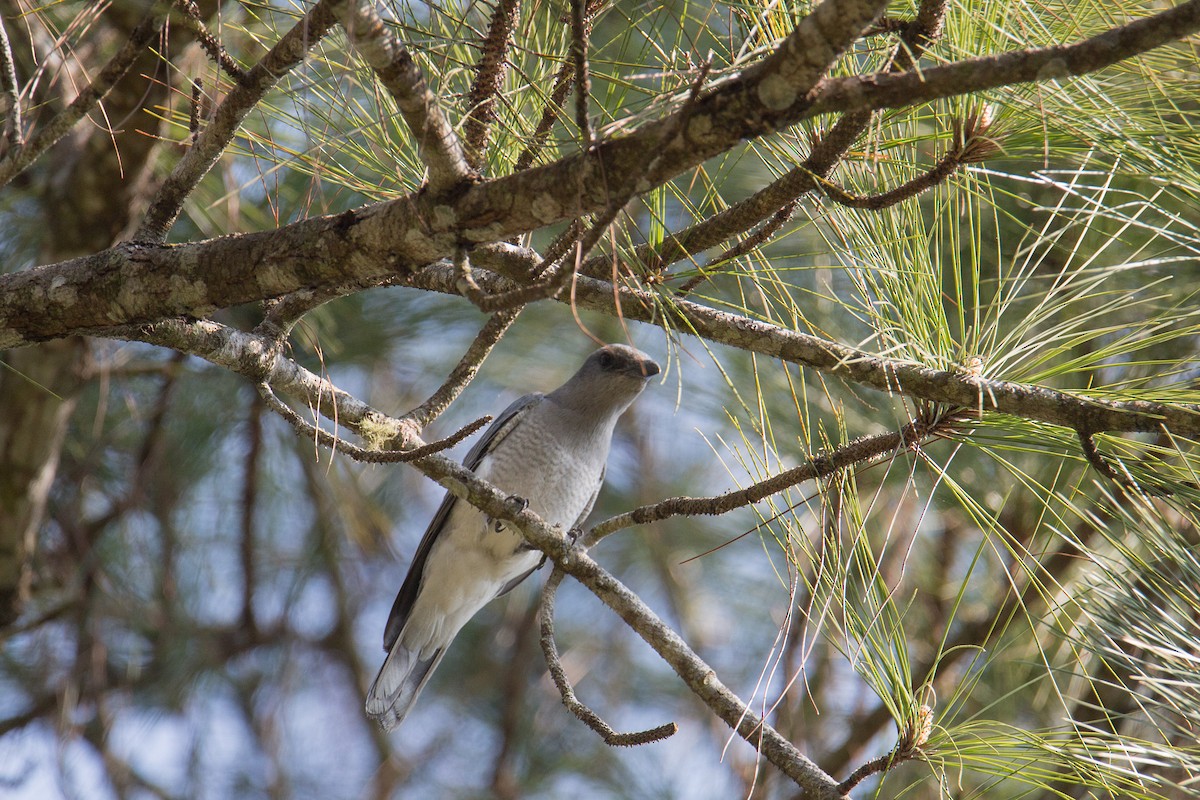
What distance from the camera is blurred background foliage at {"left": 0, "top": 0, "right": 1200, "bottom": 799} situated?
6.13 ft

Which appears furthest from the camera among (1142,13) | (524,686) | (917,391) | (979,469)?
(524,686)

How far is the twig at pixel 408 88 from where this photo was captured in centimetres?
130

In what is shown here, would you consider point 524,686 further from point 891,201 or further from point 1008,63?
point 1008,63

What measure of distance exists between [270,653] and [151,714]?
2.11 feet

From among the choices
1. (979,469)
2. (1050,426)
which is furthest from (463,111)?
(979,469)

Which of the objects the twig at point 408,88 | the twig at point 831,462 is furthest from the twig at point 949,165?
the twig at point 408,88

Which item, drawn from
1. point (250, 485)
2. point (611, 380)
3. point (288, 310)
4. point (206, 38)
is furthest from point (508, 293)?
point (250, 485)

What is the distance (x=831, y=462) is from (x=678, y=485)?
3.79 m

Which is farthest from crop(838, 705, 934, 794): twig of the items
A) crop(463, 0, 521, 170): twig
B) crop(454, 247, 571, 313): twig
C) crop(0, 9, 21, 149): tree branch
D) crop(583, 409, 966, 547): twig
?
crop(0, 9, 21, 149): tree branch

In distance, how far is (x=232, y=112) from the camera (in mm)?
1816

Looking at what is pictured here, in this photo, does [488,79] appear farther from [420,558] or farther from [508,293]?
[420,558]

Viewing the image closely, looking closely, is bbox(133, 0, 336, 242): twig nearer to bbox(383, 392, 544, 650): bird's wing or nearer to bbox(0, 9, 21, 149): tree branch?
bbox(0, 9, 21, 149): tree branch

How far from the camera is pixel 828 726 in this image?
509 cm

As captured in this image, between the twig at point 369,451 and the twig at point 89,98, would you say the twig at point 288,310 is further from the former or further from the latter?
the twig at point 89,98
